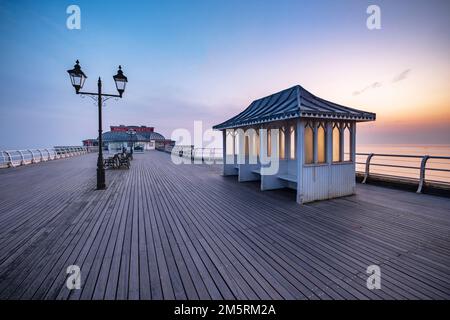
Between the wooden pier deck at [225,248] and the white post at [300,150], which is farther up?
the white post at [300,150]

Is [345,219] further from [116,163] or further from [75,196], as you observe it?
[116,163]

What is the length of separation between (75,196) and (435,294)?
7910mm

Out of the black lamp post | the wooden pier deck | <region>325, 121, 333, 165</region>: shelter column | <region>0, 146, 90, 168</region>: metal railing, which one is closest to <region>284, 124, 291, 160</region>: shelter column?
<region>325, 121, 333, 165</region>: shelter column

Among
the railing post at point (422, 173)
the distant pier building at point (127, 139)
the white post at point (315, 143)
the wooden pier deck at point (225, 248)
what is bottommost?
the wooden pier deck at point (225, 248)

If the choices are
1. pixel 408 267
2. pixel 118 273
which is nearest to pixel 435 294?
pixel 408 267

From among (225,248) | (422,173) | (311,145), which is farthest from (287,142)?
(225,248)

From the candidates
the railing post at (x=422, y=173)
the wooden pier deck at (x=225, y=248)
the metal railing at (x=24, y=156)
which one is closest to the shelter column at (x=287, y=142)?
the wooden pier deck at (x=225, y=248)

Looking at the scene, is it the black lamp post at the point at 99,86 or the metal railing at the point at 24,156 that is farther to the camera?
the metal railing at the point at 24,156

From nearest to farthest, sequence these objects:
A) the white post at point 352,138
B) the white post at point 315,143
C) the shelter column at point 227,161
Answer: the white post at point 315,143 < the white post at point 352,138 < the shelter column at point 227,161

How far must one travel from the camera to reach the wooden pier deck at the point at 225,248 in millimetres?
1891

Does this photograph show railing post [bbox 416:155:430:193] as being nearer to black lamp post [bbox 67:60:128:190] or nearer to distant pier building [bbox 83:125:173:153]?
black lamp post [bbox 67:60:128:190]

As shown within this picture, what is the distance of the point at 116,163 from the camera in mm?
12117

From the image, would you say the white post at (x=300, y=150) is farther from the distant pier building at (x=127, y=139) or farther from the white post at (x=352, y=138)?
the distant pier building at (x=127, y=139)

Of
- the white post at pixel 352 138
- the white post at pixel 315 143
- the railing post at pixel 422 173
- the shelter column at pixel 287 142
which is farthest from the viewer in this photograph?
the shelter column at pixel 287 142
